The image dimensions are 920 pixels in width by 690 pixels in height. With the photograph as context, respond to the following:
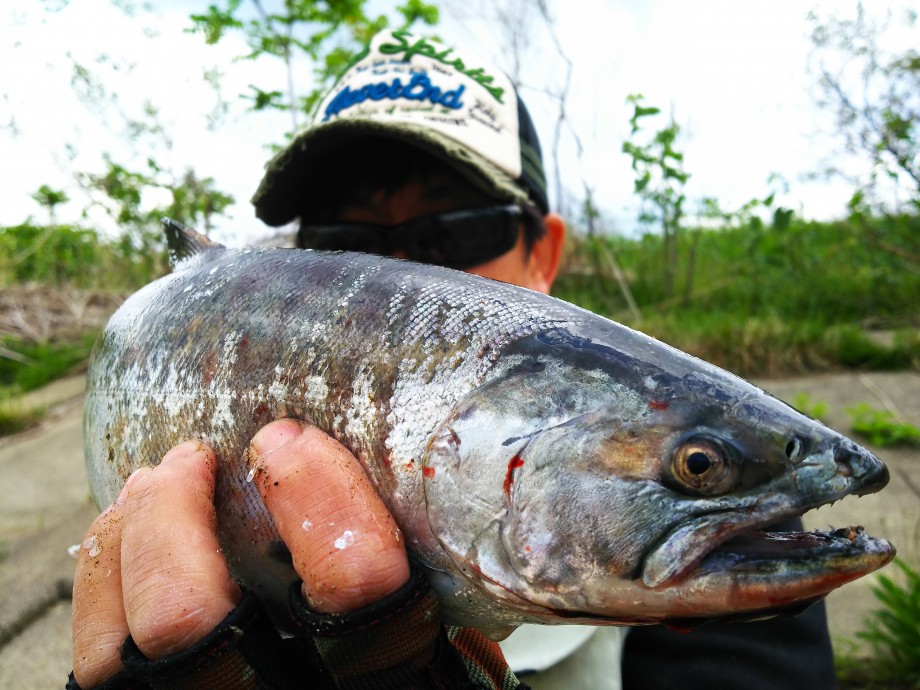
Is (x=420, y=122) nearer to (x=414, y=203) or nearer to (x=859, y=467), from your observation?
(x=414, y=203)

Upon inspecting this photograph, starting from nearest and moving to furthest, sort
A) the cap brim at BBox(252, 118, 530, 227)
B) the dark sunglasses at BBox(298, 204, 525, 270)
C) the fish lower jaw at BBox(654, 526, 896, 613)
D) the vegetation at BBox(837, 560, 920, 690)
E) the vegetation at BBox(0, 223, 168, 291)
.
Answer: the fish lower jaw at BBox(654, 526, 896, 613)
the cap brim at BBox(252, 118, 530, 227)
the dark sunglasses at BBox(298, 204, 525, 270)
the vegetation at BBox(837, 560, 920, 690)
the vegetation at BBox(0, 223, 168, 291)

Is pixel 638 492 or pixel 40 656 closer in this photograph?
pixel 638 492

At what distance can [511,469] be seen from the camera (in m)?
0.92

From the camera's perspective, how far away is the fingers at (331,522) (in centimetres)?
96

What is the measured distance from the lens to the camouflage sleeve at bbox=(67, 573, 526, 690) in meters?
0.97

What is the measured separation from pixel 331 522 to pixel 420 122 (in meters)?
1.63

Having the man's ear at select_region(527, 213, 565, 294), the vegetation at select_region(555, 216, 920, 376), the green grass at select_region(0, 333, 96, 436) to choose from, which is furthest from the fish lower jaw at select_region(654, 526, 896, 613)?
the green grass at select_region(0, 333, 96, 436)

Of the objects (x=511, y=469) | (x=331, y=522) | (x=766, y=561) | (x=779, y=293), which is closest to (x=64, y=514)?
(x=331, y=522)

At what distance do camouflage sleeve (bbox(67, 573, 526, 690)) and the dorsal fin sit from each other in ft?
3.48

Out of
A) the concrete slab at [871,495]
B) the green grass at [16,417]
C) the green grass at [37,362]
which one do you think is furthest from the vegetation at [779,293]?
the green grass at [37,362]

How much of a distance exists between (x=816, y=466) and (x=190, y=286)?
4.55 ft

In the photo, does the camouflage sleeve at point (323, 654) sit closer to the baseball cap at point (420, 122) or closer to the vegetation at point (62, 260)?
the baseball cap at point (420, 122)

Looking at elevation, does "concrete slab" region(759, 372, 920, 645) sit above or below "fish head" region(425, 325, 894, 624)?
below

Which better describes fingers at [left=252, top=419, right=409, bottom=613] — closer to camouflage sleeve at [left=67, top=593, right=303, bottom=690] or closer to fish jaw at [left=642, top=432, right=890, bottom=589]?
camouflage sleeve at [left=67, top=593, right=303, bottom=690]
